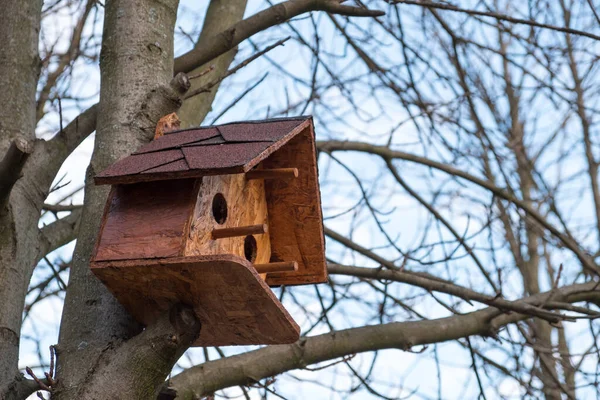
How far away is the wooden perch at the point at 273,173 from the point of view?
2.24 meters

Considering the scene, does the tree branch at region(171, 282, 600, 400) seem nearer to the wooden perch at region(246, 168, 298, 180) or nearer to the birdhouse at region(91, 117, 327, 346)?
the birdhouse at region(91, 117, 327, 346)

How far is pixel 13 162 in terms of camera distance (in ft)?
6.49

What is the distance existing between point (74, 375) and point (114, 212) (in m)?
0.40

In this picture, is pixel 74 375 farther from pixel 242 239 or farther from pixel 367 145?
pixel 367 145

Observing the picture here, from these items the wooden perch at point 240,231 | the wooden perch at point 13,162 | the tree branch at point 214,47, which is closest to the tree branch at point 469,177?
the tree branch at point 214,47

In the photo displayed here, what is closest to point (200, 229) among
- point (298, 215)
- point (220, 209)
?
point (220, 209)

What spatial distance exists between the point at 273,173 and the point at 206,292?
453mm

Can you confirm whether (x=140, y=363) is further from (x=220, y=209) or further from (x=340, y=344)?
(x=340, y=344)

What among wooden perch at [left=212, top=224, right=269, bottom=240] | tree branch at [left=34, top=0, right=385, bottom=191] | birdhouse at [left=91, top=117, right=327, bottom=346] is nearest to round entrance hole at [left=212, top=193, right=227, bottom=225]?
birdhouse at [left=91, top=117, right=327, bottom=346]

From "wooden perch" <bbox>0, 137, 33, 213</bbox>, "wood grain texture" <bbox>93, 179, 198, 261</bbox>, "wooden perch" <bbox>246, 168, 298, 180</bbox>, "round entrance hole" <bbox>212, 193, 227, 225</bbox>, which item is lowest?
"wood grain texture" <bbox>93, 179, 198, 261</bbox>

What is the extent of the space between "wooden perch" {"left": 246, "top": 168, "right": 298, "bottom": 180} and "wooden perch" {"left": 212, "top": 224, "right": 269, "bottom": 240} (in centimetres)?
23

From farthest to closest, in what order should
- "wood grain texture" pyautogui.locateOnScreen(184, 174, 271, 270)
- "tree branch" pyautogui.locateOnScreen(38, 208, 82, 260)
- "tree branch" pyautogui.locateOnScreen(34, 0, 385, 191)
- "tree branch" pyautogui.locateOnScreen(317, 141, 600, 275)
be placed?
"tree branch" pyautogui.locateOnScreen(317, 141, 600, 275)
"tree branch" pyautogui.locateOnScreen(38, 208, 82, 260)
"tree branch" pyautogui.locateOnScreen(34, 0, 385, 191)
"wood grain texture" pyautogui.locateOnScreen(184, 174, 271, 270)

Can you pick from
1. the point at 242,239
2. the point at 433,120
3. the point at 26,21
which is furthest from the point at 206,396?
the point at 433,120

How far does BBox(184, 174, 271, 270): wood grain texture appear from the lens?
78.5 inches
